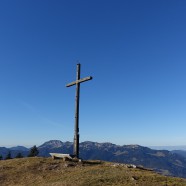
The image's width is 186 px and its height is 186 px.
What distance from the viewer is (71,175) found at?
24172 millimetres

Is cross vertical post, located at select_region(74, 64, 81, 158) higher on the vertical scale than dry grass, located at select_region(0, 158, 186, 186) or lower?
higher

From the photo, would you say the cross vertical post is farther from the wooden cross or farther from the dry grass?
the dry grass

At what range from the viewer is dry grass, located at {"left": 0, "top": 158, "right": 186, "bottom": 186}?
70.1ft

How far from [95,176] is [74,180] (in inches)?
72.9

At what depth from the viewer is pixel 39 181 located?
24109 mm

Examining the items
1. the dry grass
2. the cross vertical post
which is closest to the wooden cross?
the cross vertical post

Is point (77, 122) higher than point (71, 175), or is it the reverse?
point (77, 122)

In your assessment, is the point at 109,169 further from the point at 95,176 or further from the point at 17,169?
the point at 17,169

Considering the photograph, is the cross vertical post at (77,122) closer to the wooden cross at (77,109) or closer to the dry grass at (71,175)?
the wooden cross at (77,109)

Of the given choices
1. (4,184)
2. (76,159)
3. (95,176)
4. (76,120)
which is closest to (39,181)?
(4,184)

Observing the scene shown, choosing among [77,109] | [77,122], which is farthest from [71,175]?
[77,109]

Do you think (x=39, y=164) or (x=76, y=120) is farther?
(x=76, y=120)

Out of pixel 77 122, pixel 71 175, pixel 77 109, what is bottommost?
pixel 71 175

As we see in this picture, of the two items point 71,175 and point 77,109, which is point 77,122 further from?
point 71,175
